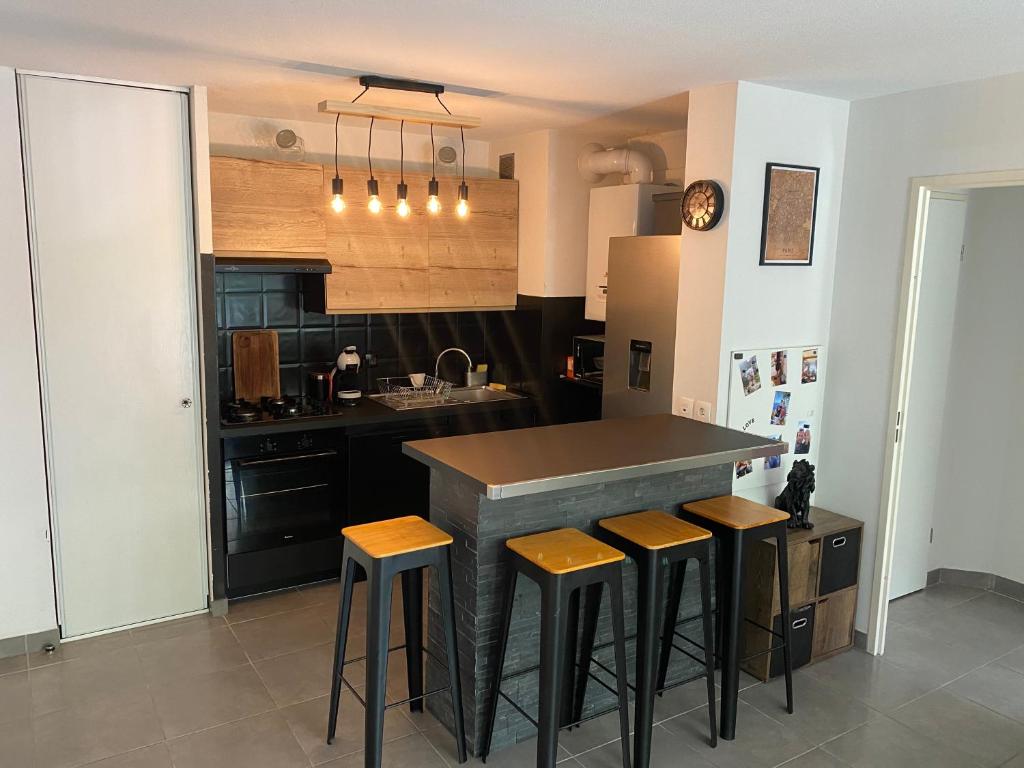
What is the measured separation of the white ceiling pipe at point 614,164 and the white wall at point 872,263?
1127 millimetres

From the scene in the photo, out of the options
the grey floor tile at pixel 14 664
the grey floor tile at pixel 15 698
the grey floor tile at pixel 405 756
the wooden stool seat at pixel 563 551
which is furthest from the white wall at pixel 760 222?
the grey floor tile at pixel 14 664

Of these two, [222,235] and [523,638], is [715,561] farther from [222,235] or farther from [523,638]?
[222,235]

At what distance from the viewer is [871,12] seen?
232cm

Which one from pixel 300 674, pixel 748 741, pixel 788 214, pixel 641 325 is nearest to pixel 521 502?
pixel 748 741

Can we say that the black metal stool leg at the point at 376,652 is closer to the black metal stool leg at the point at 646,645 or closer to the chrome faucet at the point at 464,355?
the black metal stool leg at the point at 646,645

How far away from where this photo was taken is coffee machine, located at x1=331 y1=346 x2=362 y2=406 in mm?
4621

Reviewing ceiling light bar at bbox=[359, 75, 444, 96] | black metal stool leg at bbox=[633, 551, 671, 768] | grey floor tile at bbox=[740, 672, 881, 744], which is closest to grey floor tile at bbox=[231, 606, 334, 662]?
black metal stool leg at bbox=[633, 551, 671, 768]

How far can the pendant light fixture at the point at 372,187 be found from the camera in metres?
3.76

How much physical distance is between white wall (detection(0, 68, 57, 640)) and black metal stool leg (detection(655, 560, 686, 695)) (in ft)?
8.90

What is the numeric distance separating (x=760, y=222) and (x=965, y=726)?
2.20 m

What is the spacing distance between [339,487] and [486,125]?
2.22m

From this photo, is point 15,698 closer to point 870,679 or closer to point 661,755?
point 661,755

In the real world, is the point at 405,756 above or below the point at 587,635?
below

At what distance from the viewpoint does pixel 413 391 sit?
5.00 meters
